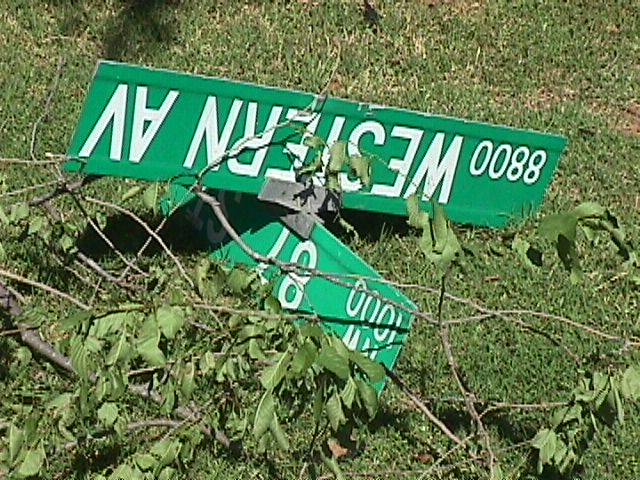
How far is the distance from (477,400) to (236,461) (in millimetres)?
619

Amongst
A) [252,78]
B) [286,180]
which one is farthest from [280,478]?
[252,78]

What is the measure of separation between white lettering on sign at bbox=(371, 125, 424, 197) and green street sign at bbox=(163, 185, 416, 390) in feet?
1.15

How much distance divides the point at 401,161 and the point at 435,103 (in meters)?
1.33

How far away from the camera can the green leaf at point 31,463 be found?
295 centimetres

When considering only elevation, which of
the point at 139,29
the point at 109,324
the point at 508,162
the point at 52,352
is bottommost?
the point at 139,29

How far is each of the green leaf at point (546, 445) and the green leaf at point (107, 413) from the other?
36.8 inches

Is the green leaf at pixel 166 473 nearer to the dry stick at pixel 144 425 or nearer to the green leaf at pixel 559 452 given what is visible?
the dry stick at pixel 144 425

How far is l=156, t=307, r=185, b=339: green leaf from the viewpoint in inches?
104

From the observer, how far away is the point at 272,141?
A: 3.79 meters

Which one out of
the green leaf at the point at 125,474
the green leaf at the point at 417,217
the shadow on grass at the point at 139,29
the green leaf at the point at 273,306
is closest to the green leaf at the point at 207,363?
the green leaf at the point at 273,306

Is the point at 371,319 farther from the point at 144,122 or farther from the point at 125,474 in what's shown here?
the point at 125,474

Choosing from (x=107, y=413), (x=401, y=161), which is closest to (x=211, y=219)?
(x=401, y=161)

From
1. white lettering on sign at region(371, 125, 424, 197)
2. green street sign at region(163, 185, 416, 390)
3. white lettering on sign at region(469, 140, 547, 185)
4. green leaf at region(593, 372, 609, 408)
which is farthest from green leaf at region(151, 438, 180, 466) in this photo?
white lettering on sign at region(469, 140, 547, 185)

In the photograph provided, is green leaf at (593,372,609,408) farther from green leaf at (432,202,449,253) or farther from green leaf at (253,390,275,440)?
green leaf at (253,390,275,440)
